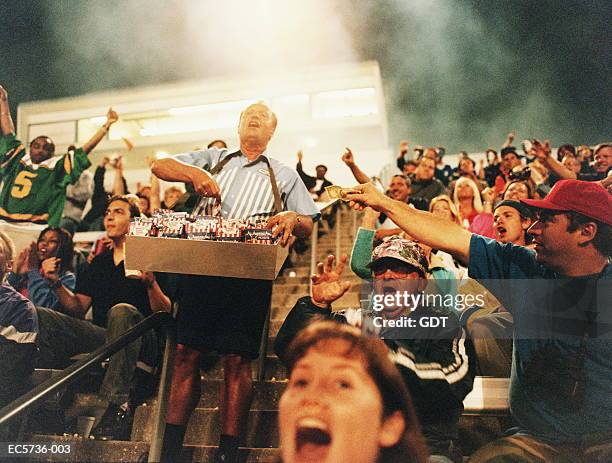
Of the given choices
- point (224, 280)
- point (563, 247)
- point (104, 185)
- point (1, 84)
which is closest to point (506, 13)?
point (563, 247)

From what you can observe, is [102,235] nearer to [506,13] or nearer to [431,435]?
[431,435]

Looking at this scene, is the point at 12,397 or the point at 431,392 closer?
the point at 431,392

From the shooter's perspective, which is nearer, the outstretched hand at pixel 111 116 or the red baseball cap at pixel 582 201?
the red baseball cap at pixel 582 201

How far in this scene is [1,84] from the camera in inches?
103

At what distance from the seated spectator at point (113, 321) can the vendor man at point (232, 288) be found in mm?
287

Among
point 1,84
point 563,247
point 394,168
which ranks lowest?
point 563,247

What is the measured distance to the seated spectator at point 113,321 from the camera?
1923mm

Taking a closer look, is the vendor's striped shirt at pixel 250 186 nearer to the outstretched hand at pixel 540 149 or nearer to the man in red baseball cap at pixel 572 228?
the man in red baseball cap at pixel 572 228

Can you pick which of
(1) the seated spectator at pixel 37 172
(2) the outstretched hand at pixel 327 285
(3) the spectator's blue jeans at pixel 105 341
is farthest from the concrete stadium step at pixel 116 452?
(1) the seated spectator at pixel 37 172

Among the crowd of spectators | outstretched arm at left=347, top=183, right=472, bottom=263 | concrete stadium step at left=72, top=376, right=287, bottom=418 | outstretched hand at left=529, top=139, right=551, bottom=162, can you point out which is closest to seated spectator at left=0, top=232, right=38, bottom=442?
the crowd of spectators

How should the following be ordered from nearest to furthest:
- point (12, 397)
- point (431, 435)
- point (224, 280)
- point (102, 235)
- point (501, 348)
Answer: point (431, 435) → point (501, 348) → point (224, 280) → point (12, 397) → point (102, 235)

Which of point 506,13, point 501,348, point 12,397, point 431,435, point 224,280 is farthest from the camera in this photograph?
point 506,13

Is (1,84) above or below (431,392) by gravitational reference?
above

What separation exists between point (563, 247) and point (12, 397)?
202 cm
